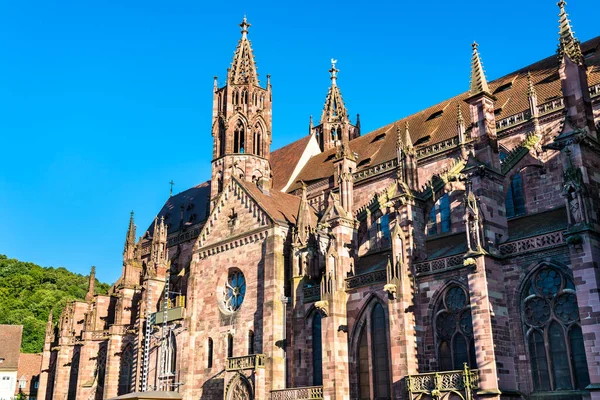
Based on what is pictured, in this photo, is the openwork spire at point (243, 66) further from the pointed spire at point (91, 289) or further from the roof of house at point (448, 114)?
the pointed spire at point (91, 289)

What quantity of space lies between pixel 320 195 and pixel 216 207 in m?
9.07

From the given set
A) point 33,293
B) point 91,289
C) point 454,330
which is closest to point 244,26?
point 91,289

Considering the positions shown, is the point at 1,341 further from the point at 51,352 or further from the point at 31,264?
the point at 31,264

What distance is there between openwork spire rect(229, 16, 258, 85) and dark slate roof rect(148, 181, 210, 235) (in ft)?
38.7

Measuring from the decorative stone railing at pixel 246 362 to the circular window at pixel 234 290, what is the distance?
4.13m

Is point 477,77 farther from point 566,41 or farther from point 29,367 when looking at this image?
point 29,367

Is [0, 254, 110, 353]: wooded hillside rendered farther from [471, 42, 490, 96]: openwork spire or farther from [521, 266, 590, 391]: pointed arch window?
[521, 266, 590, 391]: pointed arch window

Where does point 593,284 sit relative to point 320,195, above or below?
below

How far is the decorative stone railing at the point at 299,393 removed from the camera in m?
32.8

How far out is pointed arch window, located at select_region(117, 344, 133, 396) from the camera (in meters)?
51.2

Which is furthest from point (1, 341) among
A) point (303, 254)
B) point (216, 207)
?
point (303, 254)

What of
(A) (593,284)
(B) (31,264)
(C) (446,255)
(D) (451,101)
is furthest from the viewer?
(B) (31,264)

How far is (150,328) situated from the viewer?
4747 cm

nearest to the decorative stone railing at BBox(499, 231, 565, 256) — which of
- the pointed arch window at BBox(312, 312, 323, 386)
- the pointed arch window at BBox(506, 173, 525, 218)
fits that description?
the pointed arch window at BBox(506, 173, 525, 218)
